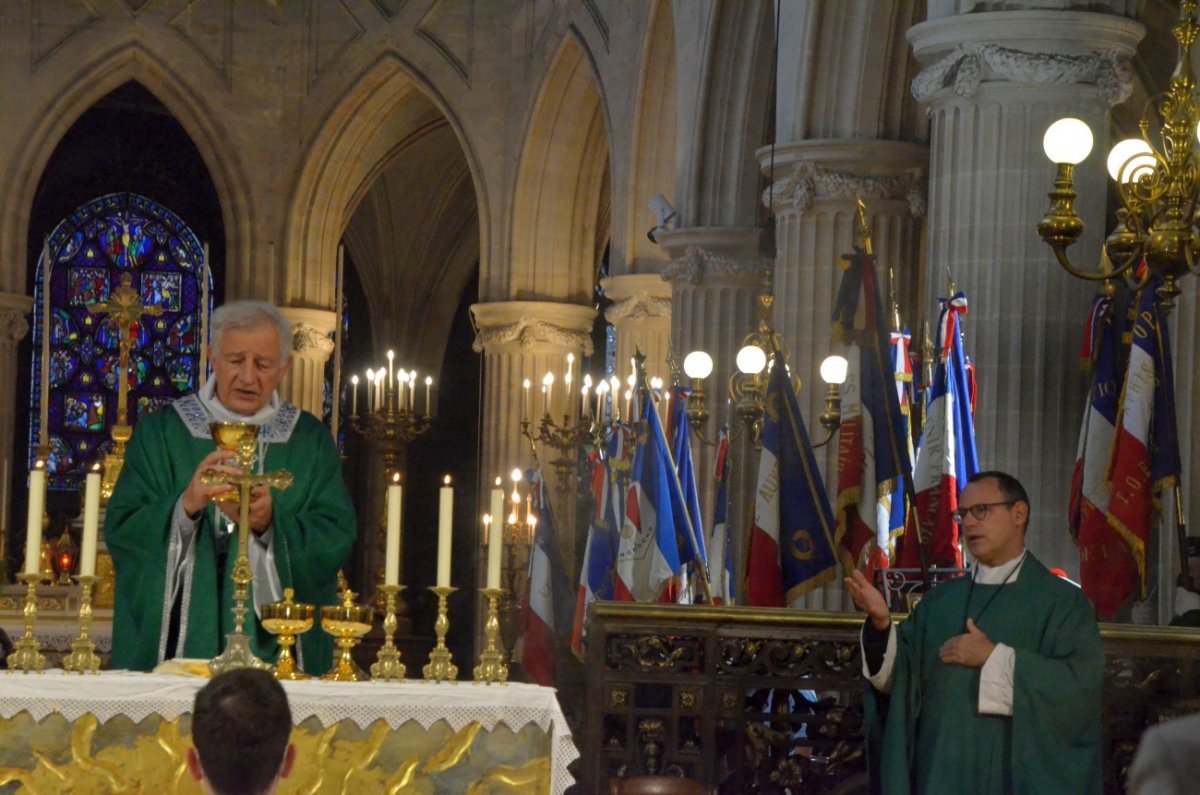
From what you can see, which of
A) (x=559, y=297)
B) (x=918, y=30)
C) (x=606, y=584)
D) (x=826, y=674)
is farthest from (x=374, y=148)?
(x=826, y=674)

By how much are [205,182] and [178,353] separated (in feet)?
7.79

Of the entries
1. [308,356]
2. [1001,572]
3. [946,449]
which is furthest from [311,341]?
[1001,572]

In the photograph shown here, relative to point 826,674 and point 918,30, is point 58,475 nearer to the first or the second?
point 918,30

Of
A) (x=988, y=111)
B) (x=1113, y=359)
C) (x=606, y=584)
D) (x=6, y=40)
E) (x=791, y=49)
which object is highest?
(x=6, y=40)

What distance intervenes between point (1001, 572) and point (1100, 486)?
3448 mm

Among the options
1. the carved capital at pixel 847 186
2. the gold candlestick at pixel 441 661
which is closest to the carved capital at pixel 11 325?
the carved capital at pixel 847 186

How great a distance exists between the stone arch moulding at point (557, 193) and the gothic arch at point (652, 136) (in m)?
3.81

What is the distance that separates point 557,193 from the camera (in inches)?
992

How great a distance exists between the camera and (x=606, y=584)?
14.8 m

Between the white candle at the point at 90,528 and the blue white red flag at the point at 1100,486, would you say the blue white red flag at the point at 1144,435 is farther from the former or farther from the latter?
the white candle at the point at 90,528

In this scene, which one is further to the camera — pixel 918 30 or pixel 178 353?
pixel 178 353

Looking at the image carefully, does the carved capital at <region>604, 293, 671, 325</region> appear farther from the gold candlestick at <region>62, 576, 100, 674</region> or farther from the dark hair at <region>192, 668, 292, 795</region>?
the dark hair at <region>192, 668, 292, 795</region>

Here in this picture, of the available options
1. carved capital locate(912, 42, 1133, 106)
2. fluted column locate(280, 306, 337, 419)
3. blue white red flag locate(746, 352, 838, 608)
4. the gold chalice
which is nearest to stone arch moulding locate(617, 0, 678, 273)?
fluted column locate(280, 306, 337, 419)

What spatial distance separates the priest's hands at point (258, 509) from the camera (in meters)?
5.36
